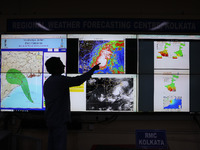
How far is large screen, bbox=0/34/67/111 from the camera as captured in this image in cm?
285

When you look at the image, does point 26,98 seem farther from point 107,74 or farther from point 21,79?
point 107,74

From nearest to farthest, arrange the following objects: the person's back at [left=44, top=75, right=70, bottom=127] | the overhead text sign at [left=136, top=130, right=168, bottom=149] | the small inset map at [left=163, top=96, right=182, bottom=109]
Answer: the overhead text sign at [left=136, top=130, right=168, bottom=149] → the person's back at [left=44, top=75, right=70, bottom=127] → the small inset map at [left=163, top=96, right=182, bottom=109]

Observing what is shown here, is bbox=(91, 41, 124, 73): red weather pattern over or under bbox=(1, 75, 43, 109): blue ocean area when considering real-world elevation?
over

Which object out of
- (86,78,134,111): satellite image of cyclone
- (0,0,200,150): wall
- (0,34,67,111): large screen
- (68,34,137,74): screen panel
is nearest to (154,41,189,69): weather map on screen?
(68,34,137,74): screen panel

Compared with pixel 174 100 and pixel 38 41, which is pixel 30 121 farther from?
pixel 174 100

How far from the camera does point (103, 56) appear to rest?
2.85 meters

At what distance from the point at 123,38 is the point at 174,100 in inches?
49.6

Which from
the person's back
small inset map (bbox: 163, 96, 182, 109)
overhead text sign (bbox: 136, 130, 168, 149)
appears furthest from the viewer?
small inset map (bbox: 163, 96, 182, 109)

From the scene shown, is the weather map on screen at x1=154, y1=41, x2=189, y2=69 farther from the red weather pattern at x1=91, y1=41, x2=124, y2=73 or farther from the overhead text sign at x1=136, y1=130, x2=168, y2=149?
the overhead text sign at x1=136, y1=130, x2=168, y2=149

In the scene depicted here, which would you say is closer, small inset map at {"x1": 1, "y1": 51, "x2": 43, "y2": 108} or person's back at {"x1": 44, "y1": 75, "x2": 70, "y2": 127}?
person's back at {"x1": 44, "y1": 75, "x2": 70, "y2": 127}

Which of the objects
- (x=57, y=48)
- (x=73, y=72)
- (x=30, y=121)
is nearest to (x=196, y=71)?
(x=73, y=72)

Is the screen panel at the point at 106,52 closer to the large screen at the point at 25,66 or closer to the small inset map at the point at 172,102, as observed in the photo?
the large screen at the point at 25,66

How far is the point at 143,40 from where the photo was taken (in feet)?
9.36
